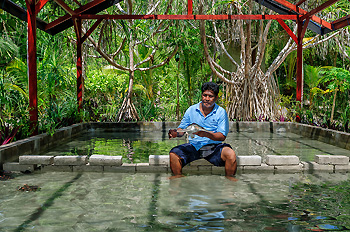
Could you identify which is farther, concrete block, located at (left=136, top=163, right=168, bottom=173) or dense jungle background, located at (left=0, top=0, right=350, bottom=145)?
dense jungle background, located at (left=0, top=0, right=350, bottom=145)

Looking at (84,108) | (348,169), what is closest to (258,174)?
(348,169)

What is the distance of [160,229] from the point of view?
3.20 meters

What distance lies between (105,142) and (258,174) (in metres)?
4.68

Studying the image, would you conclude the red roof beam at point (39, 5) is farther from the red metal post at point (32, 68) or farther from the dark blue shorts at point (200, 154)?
the dark blue shorts at point (200, 154)

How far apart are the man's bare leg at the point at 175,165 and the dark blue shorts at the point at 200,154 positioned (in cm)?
5

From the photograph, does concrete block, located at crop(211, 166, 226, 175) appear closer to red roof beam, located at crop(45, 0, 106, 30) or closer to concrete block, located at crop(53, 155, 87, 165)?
concrete block, located at crop(53, 155, 87, 165)

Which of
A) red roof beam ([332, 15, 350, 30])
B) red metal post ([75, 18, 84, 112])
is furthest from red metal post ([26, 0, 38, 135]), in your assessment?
red roof beam ([332, 15, 350, 30])

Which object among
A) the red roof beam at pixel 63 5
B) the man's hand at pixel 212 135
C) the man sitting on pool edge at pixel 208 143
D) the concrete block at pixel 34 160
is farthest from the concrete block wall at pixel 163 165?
the red roof beam at pixel 63 5

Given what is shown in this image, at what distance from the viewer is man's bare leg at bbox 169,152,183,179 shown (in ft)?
17.1

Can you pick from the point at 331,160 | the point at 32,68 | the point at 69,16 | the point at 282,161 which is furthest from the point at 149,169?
the point at 69,16

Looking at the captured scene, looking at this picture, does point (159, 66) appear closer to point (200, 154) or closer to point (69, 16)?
point (69, 16)

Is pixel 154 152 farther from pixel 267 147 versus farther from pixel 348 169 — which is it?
pixel 348 169

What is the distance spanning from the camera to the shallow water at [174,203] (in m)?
3.32

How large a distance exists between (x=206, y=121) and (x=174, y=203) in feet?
5.12
